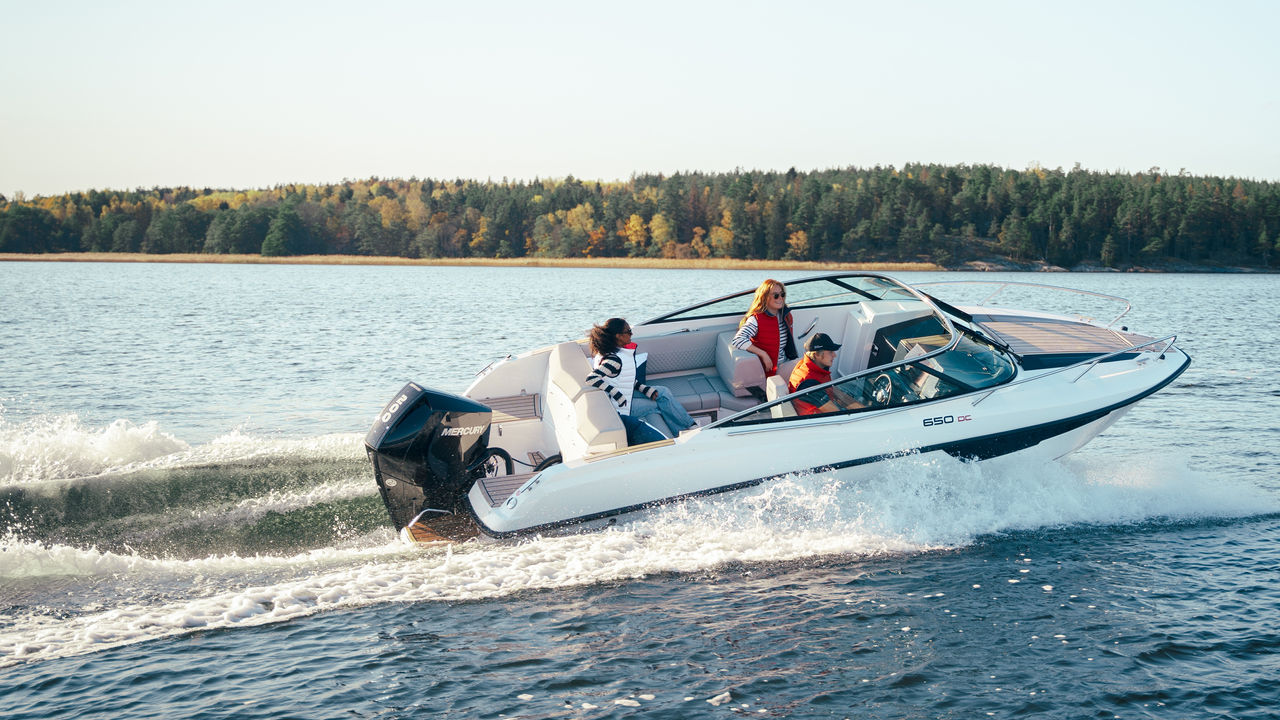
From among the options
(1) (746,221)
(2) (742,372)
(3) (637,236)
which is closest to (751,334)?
(2) (742,372)

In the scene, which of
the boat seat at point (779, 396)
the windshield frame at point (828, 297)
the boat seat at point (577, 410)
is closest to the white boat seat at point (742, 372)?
the windshield frame at point (828, 297)

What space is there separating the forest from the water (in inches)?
2912

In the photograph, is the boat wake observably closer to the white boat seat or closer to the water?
the water

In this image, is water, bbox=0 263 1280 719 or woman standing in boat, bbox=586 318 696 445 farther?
woman standing in boat, bbox=586 318 696 445

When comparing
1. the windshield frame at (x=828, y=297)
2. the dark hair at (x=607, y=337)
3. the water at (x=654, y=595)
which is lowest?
the water at (x=654, y=595)

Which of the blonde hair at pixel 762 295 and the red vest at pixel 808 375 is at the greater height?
the blonde hair at pixel 762 295

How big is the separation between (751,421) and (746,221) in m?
78.4

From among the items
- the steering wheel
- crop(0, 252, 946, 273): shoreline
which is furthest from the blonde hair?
crop(0, 252, 946, 273): shoreline

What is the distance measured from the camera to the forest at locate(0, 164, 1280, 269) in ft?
248

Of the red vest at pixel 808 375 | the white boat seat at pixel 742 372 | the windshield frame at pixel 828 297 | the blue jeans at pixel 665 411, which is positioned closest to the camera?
the red vest at pixel 808 375

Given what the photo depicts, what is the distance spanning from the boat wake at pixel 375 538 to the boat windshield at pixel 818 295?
2.24 m

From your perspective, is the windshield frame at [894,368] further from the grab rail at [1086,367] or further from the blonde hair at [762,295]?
the blonde hair at [762,295]

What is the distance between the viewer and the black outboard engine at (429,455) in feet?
19.9

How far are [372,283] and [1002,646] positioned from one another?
50.6m
